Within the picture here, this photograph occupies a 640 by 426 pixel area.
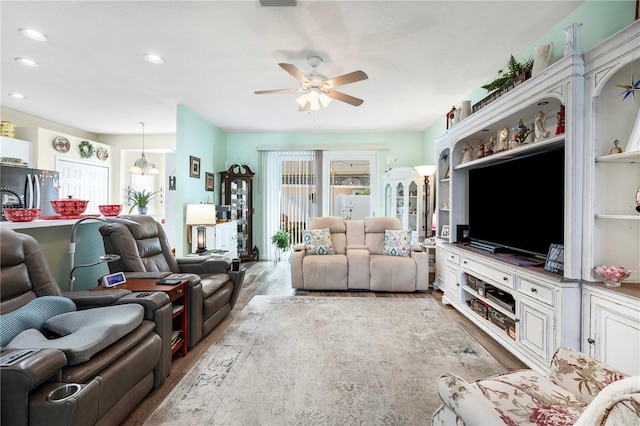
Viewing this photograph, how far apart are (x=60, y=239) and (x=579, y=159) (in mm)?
3636

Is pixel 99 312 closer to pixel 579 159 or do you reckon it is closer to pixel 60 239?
pixel 60 239

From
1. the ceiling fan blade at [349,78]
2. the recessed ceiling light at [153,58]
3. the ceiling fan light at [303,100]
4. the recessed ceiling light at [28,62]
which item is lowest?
the ceiling fan light at [303,100]

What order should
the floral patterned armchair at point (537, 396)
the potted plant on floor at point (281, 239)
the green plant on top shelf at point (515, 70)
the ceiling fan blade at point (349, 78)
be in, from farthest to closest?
the potted plant on floor at point (281, 239) < the ceiling fan blade at point (349, 78) < the green plant on top shelf at point (515, 70) < the floral patterned armchair at point (537, 396)

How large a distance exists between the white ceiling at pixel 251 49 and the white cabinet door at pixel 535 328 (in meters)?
2.17

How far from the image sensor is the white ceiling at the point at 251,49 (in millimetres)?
2250

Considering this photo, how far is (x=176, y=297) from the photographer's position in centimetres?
222

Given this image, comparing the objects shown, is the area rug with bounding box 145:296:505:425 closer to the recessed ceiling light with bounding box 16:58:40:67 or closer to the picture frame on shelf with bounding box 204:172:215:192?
the picture frame on shelf with bounding box 204:172:215:192

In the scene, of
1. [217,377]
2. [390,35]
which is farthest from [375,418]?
[390,35]

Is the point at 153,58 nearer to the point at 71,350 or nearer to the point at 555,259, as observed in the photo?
the point at 71,350

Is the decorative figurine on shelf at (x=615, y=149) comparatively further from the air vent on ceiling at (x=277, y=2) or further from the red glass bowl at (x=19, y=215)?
the red glass bowl at (x=19, y=215)

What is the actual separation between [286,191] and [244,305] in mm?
3253

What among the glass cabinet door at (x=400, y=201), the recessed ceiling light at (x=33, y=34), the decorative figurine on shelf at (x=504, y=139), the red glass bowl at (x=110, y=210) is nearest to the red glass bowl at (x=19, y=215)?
the red glass bowl at (x=110, y=210)

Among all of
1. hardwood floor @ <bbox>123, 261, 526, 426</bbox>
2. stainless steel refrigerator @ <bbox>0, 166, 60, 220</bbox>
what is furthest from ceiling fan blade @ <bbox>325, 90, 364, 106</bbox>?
stainless steel refrigerator @ <bbox>0, 166, 60, 220</bbox>

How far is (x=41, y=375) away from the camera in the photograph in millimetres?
1120
